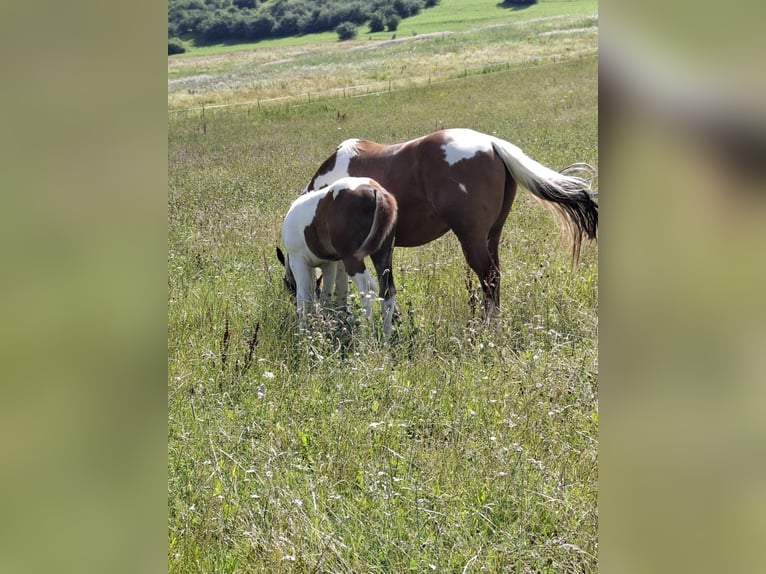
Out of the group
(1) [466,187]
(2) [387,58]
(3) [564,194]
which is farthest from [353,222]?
(2) [387,58]

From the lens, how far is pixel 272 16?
12023mm

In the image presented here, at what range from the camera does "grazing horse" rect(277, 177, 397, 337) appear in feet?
12.7

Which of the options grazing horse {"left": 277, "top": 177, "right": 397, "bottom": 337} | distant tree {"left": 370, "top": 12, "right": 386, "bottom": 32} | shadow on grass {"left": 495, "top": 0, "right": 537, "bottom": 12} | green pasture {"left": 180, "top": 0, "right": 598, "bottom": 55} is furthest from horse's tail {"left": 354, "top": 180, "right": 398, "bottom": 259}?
shadow on grass {"left": 495, "top": 0, "right": 537, "bottom": 12}

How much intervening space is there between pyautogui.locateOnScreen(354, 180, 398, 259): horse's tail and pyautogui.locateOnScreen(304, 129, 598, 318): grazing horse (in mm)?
589

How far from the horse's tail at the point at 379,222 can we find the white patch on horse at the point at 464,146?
633 mm

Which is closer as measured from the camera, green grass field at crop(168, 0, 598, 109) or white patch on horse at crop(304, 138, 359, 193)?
white patch on horse at crop(304, 138, 359, 193)

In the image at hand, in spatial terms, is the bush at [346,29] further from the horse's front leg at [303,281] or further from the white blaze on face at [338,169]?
the horse's front leg at [303,281]

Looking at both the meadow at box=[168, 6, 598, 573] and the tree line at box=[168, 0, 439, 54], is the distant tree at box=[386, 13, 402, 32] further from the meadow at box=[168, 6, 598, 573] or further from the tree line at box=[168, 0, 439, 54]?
the meadow at box=[168, 6, 598, 573]

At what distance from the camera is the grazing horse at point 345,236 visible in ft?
12.7

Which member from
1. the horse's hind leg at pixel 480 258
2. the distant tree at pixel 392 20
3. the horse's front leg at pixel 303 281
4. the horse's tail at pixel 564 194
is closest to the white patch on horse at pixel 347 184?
the horse's front leg at pixel 303 281
